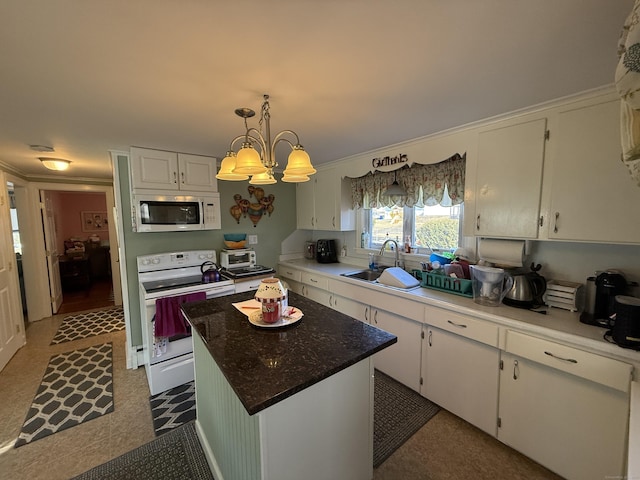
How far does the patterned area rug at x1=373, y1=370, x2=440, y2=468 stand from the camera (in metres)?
1.78

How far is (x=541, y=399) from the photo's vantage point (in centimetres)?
155

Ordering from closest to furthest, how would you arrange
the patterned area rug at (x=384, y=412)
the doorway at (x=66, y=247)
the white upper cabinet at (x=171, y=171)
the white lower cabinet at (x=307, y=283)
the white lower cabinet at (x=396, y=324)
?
the patterned area rug at (x=384, y=412) → the white lower cabinet at (x=396, y=324) → the white upper cabinet at (x=171, y=171) → the white lower cabinet at (x=307, y=283) → the doorway at (x=66, y=247)

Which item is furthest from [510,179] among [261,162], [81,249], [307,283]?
[81,249]

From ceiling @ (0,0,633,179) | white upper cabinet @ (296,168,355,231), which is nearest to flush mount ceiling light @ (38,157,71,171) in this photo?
ceiling @ (0,0,633,179)

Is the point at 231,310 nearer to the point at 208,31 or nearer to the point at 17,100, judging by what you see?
the point at 208,31

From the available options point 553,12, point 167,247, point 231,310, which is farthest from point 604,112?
point 167,247

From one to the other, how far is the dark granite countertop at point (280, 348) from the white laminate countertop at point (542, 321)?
2.58 ft

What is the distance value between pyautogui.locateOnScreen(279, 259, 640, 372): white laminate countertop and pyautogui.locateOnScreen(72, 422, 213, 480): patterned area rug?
1.75 metres

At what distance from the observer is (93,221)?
20.3ft

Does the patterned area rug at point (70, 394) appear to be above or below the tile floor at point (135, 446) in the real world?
above

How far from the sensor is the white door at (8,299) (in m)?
2.78

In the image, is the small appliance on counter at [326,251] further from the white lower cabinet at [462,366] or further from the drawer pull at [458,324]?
the drawer pull at [458,324]

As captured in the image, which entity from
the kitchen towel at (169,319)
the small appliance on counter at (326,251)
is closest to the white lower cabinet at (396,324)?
the small appliance on counter at (326,251)

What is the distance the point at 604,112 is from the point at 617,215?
1.84 ft
